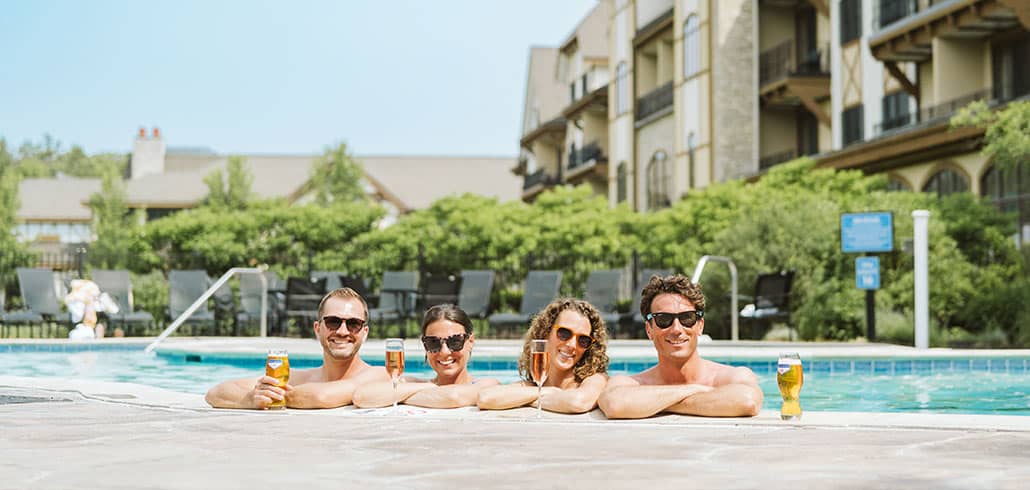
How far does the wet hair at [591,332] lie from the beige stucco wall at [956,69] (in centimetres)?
1906

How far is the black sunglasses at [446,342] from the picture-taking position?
5859mm

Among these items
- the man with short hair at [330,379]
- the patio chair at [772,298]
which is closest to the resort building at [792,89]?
the patio chair at [772,298]

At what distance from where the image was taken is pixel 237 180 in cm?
4503

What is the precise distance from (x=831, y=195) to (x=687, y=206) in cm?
248

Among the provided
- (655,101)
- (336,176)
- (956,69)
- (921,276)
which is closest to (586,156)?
(655,101)

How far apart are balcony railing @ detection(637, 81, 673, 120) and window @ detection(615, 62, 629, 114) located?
3.51ft

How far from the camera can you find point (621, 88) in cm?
3925

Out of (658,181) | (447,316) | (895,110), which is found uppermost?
(895,110)

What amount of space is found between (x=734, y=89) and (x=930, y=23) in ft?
29.3

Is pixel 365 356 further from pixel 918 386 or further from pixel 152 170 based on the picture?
pixel 152 170

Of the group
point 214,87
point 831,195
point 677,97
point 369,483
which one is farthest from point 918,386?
point 214,87

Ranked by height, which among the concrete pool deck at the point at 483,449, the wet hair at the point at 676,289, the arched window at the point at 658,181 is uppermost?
the arched window at the point at 658,181

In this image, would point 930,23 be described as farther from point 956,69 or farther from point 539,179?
point 539,179

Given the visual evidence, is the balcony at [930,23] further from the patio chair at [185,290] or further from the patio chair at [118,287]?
the patio chair at [118,287]
